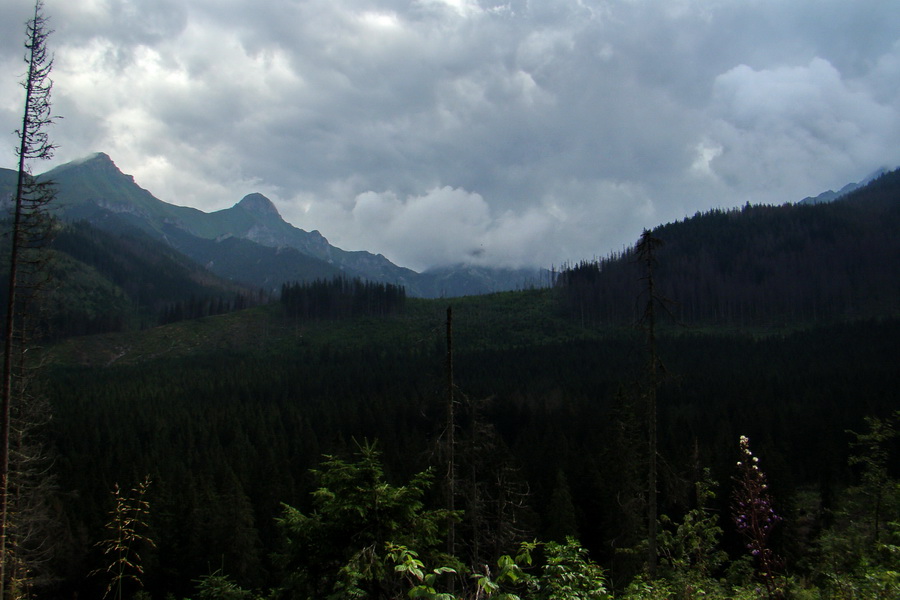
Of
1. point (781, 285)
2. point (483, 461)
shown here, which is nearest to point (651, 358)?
point (483, 461)

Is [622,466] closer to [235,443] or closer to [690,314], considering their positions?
[235,443]

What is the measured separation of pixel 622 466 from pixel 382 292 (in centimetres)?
16123

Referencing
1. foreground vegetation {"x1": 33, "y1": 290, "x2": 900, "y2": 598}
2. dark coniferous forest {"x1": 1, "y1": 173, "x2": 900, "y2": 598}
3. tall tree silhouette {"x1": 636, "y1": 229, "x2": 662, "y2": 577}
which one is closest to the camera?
dark coniferous forest {"x1": 1, "y1": 173, "x2": 900, "y2": 598}

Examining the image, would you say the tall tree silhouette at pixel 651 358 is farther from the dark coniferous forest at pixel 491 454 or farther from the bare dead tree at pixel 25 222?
the bare dead tree at pixel 25 222

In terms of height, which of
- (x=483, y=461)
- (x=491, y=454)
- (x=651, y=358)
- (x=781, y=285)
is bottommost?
(x=483, y=461)

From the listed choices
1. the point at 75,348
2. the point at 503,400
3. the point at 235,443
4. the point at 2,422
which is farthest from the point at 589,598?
the point at 75,348

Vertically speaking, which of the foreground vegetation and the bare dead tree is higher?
the bare dead tree

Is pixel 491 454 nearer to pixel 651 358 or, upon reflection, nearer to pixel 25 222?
pixel 651 358

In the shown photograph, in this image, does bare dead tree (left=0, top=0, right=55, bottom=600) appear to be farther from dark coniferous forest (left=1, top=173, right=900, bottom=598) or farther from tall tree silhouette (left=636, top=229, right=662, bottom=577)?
tall tree silhouette (left=636, top=229, right=662, bottom=577)

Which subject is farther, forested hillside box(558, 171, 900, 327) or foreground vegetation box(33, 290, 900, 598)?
forested hillside box(558, 171, 900, 327)

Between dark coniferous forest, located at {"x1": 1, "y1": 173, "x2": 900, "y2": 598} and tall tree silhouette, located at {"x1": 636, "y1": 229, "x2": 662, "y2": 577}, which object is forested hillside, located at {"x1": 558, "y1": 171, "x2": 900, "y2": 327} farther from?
tall tree silhouette, located at {"x1": 636, "y1": 229, "x2": 662, "y2": 577}

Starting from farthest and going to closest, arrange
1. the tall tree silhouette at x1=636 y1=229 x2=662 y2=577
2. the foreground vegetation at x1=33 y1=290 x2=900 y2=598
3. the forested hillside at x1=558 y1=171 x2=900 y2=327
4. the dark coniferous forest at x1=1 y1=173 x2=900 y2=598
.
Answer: the forested hillside at x1=558 y1=171 x2=900 y2=327 → the tall tree silhouette at x1=636 y1=229 x2=662 y2=577 → the foreground vegetation at x1=33 y1=290 x2=900 y2=598 → the dark coniferous forest at x1=1 y1=173 x2=900 y2=598

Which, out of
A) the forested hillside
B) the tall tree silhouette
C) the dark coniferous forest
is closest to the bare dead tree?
the dark coniferous forest

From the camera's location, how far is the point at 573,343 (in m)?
122
